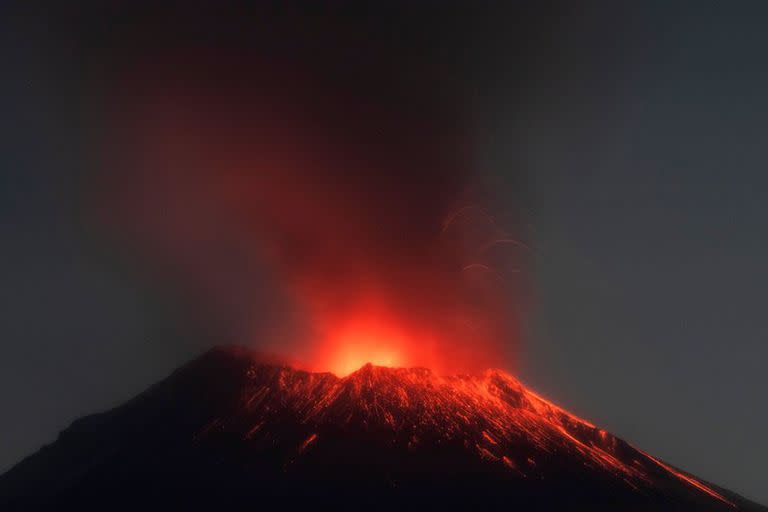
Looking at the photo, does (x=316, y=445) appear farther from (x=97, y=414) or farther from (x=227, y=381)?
(x=97, y=414)

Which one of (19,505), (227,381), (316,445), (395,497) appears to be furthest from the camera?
(227,381)

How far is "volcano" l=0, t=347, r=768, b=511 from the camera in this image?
28.7 m

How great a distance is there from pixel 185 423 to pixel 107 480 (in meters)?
6.70

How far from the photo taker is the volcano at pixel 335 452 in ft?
94.1

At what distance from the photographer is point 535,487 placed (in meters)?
30.1

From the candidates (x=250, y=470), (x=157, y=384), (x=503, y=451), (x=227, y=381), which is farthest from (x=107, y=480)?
(x=503, y=451)

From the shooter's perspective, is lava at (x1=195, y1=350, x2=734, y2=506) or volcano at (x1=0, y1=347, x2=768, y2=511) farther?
lava at (x1=195, y1=350, x2=734, y2=506)

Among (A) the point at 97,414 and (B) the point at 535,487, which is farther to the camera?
(A) the point at 97,414

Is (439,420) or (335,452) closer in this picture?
(335,452)

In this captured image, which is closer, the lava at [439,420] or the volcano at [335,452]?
the volcano at [335,452]

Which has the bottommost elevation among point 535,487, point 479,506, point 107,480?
point 107,480

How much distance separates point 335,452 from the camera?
3180 cm

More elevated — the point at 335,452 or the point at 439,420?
the point at 439,420

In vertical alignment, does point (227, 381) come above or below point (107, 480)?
above
